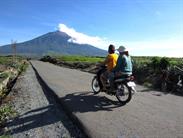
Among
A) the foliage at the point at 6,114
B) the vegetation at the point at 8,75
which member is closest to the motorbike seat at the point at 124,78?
the foliage at the point at 6,114

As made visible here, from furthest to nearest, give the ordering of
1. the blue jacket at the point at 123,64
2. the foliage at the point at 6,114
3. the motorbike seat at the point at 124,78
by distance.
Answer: the blue jacket at the point at 123,64 → the motorbike seat at the point at 124,78 → the foliage at the point at 6,114

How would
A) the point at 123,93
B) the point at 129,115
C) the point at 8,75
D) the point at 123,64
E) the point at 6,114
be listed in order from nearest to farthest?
the point at 129,115 < the point at 6,114 < the point at 123,93 < the point at 123,64 < the point at 8,75

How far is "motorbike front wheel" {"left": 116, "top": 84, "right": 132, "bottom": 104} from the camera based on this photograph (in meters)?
9.73

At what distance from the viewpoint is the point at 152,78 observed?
17328 millimetres

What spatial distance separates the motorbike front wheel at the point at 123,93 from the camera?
31.9 feet

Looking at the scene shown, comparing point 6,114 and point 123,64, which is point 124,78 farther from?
point 6,114

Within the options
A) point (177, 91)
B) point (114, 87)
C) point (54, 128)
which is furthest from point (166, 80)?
point (54, 128)

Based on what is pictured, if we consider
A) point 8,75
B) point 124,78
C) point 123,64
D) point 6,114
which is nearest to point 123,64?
point 123,64

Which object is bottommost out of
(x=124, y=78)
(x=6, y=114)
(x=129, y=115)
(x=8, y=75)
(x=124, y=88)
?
(x=8, y=75)

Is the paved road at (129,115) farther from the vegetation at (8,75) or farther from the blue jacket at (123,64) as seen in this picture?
the vegetation at (8,75)

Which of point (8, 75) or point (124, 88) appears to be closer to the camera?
point (124, 88)

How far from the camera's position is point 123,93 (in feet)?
32.4

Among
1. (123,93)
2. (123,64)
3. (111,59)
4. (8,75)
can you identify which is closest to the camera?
(123,93)

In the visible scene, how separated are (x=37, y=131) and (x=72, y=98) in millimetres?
4069
